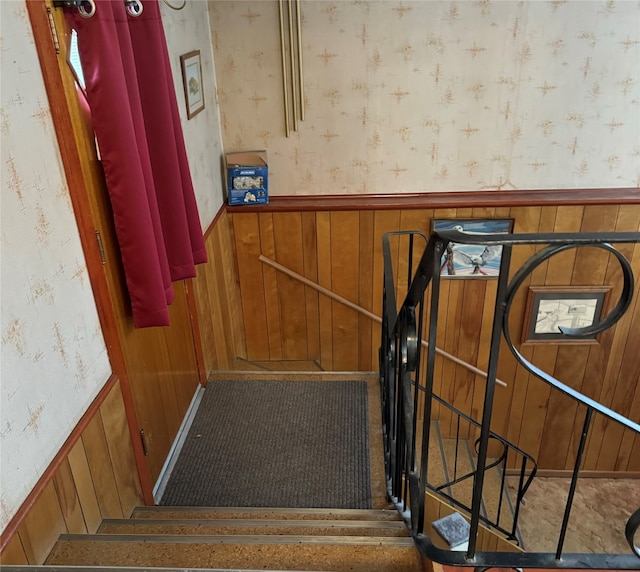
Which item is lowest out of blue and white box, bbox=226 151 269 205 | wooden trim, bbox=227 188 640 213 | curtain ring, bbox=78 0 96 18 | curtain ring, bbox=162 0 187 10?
wooden trim, bbox=227 188 640 213

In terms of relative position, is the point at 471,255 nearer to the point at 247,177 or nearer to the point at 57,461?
the point at 247,177

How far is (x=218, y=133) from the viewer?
11.6 feet

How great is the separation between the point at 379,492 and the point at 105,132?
1.71m

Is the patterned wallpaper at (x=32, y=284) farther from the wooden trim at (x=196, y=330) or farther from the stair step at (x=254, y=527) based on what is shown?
the wooden trim at (x=196, y=330)

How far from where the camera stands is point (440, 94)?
345 cm

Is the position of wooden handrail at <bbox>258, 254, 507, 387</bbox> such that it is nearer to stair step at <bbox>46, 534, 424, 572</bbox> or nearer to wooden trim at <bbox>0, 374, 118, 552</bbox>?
wooden trim at <bbox>0, 374, 118, 552</bbox>

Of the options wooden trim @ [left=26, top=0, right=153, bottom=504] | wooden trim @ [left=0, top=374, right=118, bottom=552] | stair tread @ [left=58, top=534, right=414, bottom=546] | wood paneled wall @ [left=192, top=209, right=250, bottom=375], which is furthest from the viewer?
wood paneled wall @ [left=192, top=209, right=250, bottom=375]

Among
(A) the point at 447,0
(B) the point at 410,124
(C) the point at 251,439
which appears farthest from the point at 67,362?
(A) the point at 447,0

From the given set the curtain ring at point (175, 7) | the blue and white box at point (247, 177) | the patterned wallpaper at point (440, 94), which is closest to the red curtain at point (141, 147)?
the curtain ring at point (175, 7)

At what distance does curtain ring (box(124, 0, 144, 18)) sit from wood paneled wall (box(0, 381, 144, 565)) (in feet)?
4.01

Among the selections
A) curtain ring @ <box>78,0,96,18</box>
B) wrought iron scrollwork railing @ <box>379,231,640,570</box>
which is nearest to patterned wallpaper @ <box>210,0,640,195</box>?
curtain ring @ <box>78,0,96,18</box>

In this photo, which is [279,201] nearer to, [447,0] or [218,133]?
[218,133]

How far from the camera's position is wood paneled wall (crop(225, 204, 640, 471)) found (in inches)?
144

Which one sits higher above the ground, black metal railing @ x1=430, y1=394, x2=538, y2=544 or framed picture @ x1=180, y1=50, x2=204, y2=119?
framed picture @ x1=180, y1=50, x2=204, y2=119
